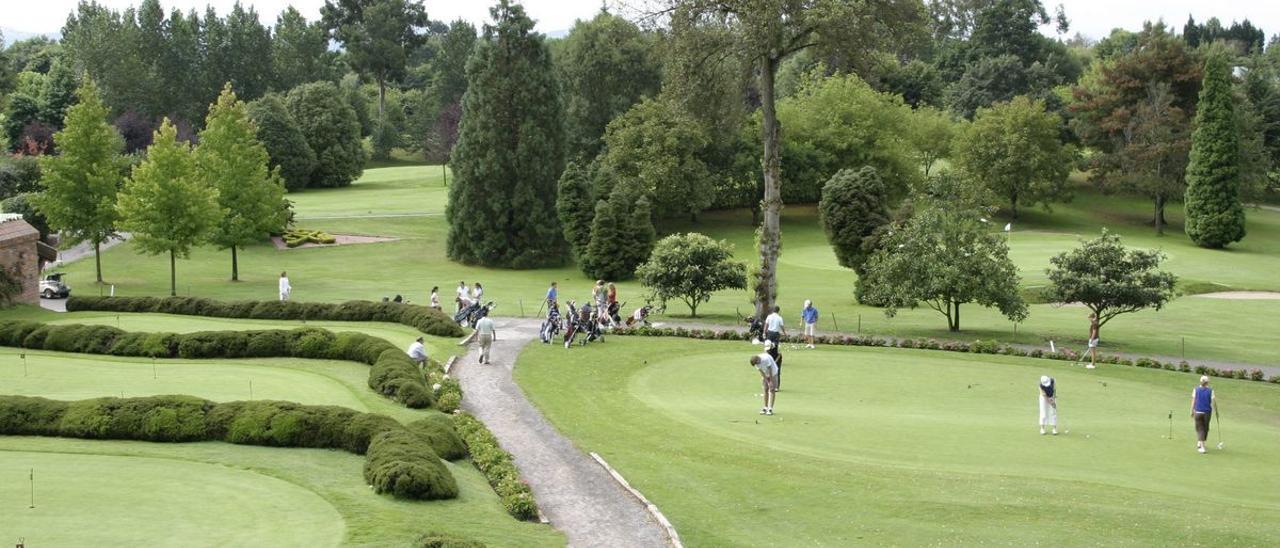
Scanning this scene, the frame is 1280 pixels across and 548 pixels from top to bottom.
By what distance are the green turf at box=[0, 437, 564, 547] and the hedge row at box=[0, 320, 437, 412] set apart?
11843mm

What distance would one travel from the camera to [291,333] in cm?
3884

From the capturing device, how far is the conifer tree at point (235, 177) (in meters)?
64.3

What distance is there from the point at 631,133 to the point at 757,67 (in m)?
33.5

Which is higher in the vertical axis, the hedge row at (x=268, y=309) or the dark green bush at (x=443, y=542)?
the hedge row at (x=268, y=309)

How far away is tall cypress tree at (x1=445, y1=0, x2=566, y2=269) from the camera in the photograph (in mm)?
74562

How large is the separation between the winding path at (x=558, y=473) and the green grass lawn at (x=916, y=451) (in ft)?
2.02

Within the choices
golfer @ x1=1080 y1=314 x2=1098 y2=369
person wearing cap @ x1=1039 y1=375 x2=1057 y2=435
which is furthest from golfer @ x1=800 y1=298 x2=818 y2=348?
person wearing cap @ x1=1039 y1=375 x2=1057 y2=435

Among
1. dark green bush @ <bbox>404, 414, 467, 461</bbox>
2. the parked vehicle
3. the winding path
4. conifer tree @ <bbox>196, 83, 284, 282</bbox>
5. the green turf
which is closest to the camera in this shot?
the green turf

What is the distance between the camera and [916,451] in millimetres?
27312

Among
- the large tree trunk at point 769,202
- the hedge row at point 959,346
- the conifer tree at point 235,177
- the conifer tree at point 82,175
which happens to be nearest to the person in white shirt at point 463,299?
the hedge row at point 959,346

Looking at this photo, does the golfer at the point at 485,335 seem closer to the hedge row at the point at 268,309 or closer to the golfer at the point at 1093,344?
the hedge row at the point at 268,309

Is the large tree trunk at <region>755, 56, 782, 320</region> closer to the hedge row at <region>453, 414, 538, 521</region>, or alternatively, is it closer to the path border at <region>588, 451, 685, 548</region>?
the hedge row at <region>453, 414, 538, 521</region>

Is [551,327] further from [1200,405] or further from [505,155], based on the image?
[505,155]

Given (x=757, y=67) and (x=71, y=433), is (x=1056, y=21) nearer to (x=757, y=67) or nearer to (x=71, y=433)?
(x=757, y=67)
